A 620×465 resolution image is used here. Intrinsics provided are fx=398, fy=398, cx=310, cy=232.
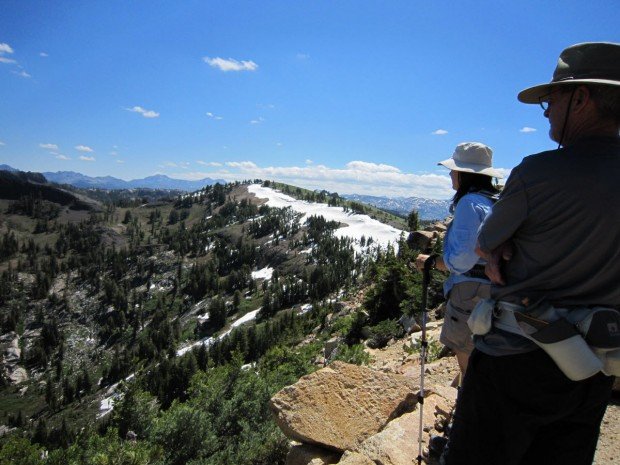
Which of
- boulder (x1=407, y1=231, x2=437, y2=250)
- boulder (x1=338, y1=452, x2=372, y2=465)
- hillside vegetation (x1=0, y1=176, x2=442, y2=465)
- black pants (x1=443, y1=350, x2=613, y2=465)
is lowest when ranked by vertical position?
hillside vegetation (x1=0, y1=176, x2=442, y2=465)

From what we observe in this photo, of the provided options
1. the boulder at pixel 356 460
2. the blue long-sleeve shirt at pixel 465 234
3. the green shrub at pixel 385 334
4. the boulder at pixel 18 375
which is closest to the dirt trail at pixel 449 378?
the boulder at pixel 356 460

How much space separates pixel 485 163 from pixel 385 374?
3.38 metres

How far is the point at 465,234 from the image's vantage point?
11.2ft

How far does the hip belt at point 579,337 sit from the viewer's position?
195cm

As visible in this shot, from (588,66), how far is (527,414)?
192cm

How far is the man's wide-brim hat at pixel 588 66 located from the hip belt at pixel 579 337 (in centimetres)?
119

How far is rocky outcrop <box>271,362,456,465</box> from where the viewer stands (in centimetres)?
443

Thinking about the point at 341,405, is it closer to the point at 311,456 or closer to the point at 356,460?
the point at 311,456

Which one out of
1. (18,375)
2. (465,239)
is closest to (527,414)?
(465,239)

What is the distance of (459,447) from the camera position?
2.30 metres

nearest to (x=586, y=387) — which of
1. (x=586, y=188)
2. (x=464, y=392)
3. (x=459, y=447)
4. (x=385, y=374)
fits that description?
(x=464, y=392)

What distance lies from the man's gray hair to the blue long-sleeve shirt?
4.37 feet

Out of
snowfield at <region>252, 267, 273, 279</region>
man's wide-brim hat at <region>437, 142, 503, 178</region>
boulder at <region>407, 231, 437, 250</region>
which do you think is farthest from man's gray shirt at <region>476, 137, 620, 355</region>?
snowfield at <region>252, 267, 273, 279</region>

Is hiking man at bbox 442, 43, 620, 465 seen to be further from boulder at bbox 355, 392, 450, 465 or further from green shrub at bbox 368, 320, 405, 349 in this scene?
green shrub at bbox 368, 320, 405, 349
